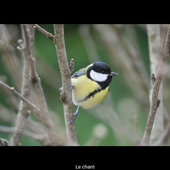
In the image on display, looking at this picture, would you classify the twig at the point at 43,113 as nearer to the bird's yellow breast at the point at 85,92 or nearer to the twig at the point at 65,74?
the twig at the point at 65,74

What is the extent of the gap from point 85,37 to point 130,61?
0.25 meters

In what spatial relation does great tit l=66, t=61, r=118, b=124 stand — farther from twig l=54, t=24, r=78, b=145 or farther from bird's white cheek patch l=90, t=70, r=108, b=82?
twig l=54, t=24, r=78, b=145

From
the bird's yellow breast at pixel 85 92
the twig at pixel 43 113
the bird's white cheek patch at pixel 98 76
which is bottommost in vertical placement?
the bird's yellow breast at pixel 85 92

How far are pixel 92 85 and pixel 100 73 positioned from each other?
0.05 m

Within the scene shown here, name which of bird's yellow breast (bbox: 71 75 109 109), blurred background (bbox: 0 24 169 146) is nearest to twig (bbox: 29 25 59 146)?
blurred background (bbox: 0 24 169 146)

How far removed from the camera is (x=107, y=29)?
1.36 m

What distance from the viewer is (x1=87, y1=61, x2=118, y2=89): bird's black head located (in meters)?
0.93

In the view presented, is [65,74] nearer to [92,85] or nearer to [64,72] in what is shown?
[64,72]

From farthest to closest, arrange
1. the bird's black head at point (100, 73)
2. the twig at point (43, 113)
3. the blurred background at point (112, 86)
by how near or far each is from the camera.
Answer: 1. the bird's black head at point (100, 73)
2. the blurred background at point (112, 86)
3. the twig at point (43, 113)

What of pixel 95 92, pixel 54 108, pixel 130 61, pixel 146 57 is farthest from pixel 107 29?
pixel 146 57

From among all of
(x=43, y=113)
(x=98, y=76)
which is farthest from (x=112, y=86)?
(x=43, y=113)

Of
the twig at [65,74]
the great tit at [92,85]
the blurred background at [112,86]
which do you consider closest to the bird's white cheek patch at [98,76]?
the great tit at [92,85]

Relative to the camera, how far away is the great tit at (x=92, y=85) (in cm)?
94
